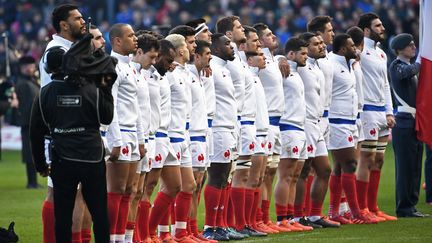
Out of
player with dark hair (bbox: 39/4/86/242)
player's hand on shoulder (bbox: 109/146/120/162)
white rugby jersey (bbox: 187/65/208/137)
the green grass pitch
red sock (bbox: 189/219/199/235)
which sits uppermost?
player with dark hair (bbox: 39/4/86/242)

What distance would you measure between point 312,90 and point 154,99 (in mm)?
3186

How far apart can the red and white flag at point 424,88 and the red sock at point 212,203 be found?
11.1 feet

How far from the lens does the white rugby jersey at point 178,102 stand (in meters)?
13.6

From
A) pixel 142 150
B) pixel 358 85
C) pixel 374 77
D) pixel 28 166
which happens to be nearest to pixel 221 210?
pixel 142 150

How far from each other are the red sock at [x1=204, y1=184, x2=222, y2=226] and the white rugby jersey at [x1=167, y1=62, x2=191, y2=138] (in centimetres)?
100

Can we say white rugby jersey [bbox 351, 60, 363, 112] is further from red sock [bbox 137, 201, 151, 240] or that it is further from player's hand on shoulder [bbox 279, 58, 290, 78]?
red sock [bbox 137, 201, 151, 240]

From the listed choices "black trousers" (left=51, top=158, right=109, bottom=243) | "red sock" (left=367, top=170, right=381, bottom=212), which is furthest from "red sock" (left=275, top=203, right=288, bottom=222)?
"black trousers" (left=51, top=158, right=109, bottom=243)

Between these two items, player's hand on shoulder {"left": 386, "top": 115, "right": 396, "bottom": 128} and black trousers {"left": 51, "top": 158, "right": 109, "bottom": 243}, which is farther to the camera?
player's hand on shoulder {"left": 386, "top": 115, "right": 396, "bottom": 128}

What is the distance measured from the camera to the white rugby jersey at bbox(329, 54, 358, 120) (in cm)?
1627

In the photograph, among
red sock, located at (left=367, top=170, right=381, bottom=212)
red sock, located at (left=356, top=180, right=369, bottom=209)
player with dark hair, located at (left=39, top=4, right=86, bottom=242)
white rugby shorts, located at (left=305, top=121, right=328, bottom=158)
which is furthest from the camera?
red sock, located at (left=367, top=170, right=381, bottom=212)

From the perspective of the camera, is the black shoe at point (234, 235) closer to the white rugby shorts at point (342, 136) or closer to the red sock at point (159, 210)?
the red sock at point (159, 210)

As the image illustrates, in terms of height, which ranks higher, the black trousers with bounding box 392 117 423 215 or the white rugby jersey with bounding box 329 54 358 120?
the white rugby jersey with bounding box 329 54 358 120

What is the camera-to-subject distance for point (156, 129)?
13242 millimetres

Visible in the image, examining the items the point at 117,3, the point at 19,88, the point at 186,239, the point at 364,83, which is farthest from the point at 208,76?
the point at 117,3
